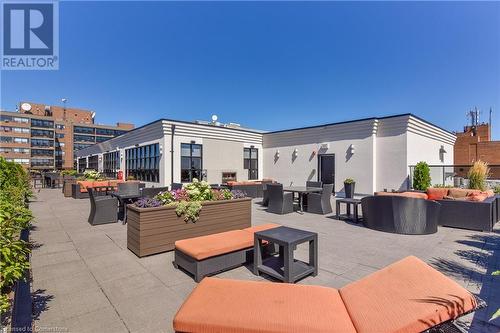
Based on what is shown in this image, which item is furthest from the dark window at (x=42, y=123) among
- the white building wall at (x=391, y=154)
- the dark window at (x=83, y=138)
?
the white building wall at (x=391, y=154)

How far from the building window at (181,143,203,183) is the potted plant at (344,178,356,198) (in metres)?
8.21

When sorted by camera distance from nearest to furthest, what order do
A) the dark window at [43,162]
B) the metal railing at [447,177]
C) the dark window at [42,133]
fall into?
the metal railing at [447,177]
the dark window at [43,162]
the dark window at [42,133]

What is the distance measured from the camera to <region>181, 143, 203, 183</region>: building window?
1394 centimetres

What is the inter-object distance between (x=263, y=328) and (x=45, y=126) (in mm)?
84538

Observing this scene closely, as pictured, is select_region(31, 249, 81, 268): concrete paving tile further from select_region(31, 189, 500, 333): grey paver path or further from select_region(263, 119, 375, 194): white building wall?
select_region(263, 119, 375, 194): white building wall

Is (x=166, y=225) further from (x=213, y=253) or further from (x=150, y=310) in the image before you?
(x=150, y=310)

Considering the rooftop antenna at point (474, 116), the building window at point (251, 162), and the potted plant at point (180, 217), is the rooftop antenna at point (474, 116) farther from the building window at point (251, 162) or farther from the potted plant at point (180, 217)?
the potted plant at point (180, 217)

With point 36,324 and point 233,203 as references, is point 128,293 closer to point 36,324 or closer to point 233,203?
point 36,324

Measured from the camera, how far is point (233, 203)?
540cm

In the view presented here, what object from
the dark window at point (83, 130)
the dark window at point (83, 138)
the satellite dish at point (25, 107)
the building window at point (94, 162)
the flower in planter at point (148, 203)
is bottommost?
the flower in planter at point (148, 203)

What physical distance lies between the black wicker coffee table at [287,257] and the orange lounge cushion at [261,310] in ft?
3.40

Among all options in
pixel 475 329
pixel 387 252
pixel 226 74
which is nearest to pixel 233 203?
pixel 387 252

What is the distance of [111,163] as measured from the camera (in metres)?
20.7

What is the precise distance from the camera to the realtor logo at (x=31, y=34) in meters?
7.18
